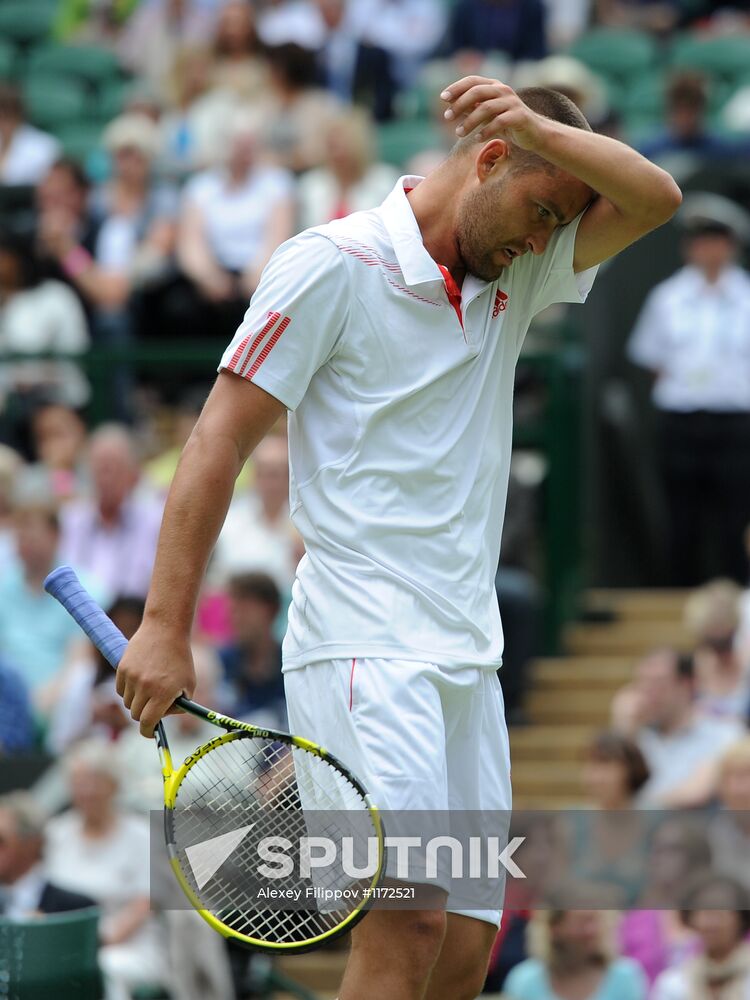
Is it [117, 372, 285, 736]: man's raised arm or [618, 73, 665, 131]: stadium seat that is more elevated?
[618, 73, 665, 131]: stadium seat

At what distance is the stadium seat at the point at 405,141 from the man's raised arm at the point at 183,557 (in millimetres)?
7698

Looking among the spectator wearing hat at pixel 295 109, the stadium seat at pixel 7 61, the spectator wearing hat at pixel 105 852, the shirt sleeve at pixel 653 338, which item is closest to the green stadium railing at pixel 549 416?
the shirt sleeve at pixel 653 338

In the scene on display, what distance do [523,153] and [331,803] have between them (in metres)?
1.34

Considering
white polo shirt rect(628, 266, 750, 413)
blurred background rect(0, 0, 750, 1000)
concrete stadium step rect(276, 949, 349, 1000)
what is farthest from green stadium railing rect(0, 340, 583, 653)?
concrete stadium step rect(276, 949, 349, 1000)

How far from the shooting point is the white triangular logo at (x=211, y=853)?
12.9 feet

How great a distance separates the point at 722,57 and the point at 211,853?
9725 mm

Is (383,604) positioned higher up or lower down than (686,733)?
higher up

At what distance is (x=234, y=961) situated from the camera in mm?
7254

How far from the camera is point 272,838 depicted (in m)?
4.02

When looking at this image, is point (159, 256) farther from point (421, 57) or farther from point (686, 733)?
point (686, 733)

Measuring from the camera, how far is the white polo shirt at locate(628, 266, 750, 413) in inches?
394

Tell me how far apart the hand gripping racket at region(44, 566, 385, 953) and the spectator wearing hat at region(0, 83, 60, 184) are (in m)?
9.00

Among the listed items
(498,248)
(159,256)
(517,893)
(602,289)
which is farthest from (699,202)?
(498,248)

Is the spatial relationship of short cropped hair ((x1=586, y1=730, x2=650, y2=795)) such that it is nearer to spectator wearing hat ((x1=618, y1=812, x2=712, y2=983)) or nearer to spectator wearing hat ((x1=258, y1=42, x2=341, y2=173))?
spectator wearing hat ((x1=618, y1=812, x2=712, y2=983))
